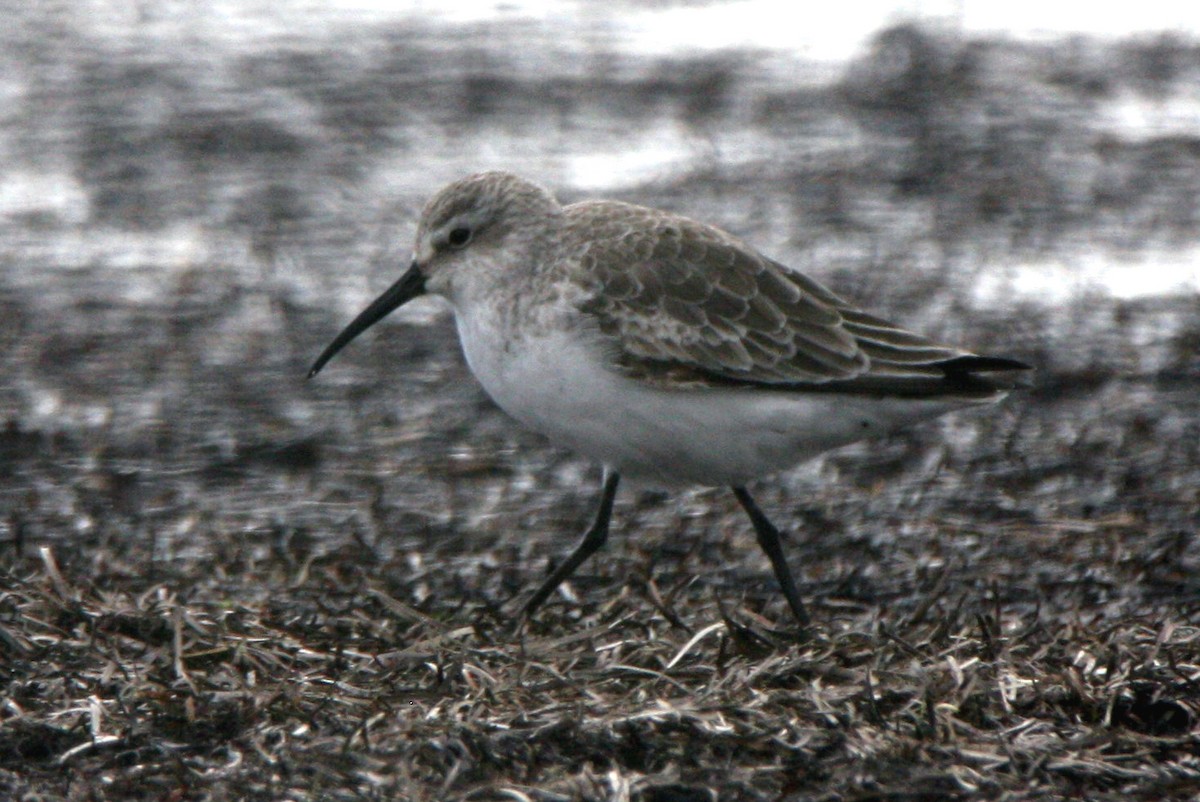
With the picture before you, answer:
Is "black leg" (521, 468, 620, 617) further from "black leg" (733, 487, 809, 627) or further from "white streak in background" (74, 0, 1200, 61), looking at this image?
"white streak in background" (74, 0, 1200, 61)

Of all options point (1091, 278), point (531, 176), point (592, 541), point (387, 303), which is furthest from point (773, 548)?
point (531, 176)

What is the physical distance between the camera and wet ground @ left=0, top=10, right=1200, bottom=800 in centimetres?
384

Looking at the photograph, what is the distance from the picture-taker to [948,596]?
5129mm

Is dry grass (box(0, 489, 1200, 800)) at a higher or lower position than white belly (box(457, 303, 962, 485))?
lower

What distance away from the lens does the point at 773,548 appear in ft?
16.4

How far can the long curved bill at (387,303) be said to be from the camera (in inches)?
212

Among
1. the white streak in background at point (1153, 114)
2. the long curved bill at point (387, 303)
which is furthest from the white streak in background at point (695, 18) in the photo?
the long curved bill at point (387, 303)

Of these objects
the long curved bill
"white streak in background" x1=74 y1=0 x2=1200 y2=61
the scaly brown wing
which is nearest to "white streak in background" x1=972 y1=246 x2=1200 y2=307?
the scaly brown wing

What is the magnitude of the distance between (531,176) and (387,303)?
266 centimetres

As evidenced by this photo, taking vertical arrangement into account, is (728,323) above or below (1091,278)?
above

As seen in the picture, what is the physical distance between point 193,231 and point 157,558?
2.61 meters

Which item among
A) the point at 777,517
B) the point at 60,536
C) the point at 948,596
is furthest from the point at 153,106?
the point at 948,596

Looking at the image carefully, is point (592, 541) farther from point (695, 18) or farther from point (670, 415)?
point (695, 18)

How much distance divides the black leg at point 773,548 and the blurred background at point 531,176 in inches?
11.8
